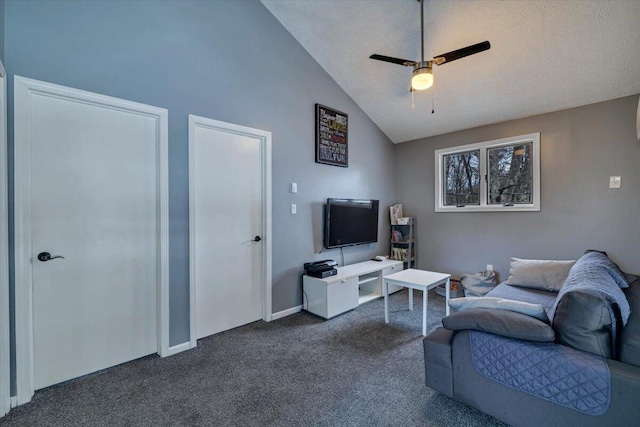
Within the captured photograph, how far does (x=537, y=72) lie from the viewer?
3004 millimetres

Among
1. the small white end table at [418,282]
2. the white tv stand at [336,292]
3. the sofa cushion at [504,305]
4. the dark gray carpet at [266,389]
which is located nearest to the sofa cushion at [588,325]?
the sofa cushion at [504,305]

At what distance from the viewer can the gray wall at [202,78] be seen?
1.95 metres

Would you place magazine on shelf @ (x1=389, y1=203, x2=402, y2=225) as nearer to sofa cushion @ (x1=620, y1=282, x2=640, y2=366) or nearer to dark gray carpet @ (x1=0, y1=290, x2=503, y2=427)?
dark gray carpet @ (x1=0, y1=290, x2=503, y2=427)

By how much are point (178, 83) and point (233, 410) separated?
8.31 feet

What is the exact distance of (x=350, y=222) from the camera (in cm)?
391

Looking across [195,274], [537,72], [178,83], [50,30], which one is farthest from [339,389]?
[537,72]

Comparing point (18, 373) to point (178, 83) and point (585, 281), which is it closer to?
point (178, 83)

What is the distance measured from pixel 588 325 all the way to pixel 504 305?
340 millimetres

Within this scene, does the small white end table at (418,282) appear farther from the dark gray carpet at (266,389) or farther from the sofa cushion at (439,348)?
the sofa cushion at (439,348)

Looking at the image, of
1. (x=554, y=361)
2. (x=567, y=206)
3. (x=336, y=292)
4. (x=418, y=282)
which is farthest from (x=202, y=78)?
(x=567, y=206)

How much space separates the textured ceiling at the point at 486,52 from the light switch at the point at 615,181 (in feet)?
2.85

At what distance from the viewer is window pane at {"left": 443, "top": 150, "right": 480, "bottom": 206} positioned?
4172 millimetres

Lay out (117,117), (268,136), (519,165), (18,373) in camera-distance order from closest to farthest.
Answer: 1. (18,373)
2. (117,117)
3. (268,136)
4. (519,165)

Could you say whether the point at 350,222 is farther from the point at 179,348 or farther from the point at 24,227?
the point at 24,227
